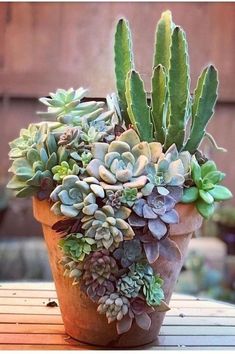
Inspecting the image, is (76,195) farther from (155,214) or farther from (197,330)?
(197,330)

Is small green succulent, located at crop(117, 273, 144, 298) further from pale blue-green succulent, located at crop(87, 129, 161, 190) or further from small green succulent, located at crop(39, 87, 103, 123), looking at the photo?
small green succulent, located at crop(39, 87, 103, 123)

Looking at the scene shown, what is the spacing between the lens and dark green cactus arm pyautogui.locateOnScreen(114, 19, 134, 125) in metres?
0.84

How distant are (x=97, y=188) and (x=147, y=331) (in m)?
0.22

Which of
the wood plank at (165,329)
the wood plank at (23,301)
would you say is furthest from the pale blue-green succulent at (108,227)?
the wood plank at (23,301)

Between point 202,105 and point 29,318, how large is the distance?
40cm

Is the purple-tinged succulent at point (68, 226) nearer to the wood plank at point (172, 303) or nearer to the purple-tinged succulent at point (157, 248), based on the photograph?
the purple-tinged succulent at point (157, 248)

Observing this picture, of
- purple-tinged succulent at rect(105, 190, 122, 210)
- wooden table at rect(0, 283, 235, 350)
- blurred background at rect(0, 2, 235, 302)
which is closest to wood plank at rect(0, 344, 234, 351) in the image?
wooden table at rect(0, 283, 235, 350)

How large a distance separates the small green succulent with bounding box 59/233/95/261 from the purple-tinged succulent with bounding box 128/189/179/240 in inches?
2.3

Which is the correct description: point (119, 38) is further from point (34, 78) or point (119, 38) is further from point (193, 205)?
point (34, 78)

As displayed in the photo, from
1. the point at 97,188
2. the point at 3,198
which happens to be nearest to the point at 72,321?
the point at 97,188

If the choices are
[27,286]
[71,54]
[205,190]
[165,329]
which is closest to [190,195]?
[205,190]

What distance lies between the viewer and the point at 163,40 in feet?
2.70

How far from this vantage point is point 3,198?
2.47 metres

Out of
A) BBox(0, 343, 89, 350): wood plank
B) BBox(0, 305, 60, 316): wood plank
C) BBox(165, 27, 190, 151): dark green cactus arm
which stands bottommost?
BBox(0, 305, 60, 316): wood plank
